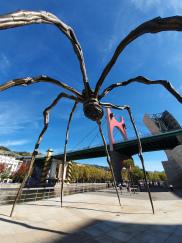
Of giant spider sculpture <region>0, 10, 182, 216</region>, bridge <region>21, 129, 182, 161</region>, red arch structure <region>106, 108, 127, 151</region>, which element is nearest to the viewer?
giant spider sculpture <region>0, 10, 182, 216</region>

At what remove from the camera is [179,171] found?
4294 cm

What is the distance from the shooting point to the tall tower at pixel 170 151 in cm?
4253

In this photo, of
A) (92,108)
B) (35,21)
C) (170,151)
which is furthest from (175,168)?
(35,21)

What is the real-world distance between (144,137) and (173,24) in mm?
47582

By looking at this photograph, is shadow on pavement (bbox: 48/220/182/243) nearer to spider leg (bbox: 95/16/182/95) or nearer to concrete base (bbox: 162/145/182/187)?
spider leg (bbox: 95/16/182/95)

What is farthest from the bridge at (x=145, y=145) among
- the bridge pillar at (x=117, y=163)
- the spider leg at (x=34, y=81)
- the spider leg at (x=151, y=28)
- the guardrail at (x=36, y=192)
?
the spider leg at (x=151, y=28)

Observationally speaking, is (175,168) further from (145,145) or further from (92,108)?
(92,108)

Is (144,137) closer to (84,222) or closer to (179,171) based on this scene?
(179,171)

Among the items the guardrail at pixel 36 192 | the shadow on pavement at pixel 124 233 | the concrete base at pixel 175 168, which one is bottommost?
the shadow on pavement at pixel 124 233

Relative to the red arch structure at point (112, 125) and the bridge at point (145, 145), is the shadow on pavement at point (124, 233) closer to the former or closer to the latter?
the bridge at point (145, 145)

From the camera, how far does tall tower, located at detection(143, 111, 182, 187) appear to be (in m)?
42.5

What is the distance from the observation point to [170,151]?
48.9 m

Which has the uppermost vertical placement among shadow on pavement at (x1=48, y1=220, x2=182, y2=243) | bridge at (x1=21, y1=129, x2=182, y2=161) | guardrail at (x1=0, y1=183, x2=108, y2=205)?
bridge at (x1=21, y1=129, x2=182, y2=161)

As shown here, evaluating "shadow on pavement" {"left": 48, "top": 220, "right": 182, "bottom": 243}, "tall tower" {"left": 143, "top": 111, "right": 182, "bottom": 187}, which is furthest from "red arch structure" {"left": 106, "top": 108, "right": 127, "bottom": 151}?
"shadow on pavement" {"left": 48, "top": 220, "right": 182, "bottom": 243}
